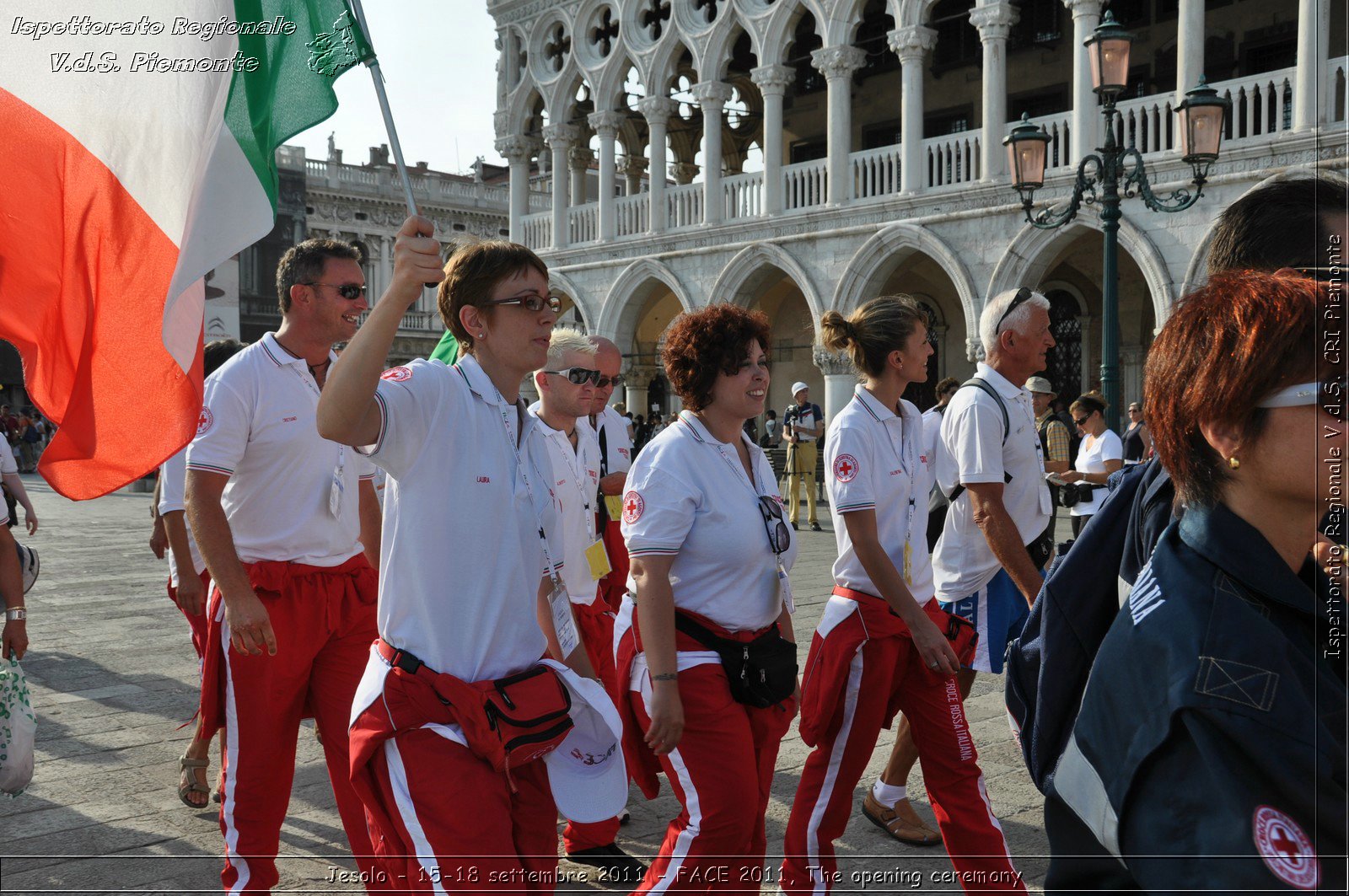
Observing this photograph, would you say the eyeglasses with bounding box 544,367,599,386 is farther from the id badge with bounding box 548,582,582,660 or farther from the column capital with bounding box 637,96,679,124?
the column capital with bounding box 637,96,679,124

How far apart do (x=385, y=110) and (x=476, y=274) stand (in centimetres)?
45

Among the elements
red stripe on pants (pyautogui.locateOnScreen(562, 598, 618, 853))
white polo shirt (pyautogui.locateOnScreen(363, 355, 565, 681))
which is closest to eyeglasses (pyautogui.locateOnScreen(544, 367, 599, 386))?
red stripe on pants (pyautogui.locateOnScreen(562, 598, 618, 853))

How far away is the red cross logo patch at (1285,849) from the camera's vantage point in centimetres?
129

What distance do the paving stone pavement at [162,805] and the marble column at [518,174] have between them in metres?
19.0

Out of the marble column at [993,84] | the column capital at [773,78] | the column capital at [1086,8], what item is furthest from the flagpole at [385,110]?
the column capital at [773,78]

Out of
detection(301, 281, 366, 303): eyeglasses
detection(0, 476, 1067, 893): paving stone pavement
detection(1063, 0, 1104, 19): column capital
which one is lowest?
detection(0, 476, 1067, 893): paving stone pavement

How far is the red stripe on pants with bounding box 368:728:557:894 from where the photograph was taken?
7.59 feet

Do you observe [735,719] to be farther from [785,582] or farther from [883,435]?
[883,435]

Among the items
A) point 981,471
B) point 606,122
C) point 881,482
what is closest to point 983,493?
point 981,471

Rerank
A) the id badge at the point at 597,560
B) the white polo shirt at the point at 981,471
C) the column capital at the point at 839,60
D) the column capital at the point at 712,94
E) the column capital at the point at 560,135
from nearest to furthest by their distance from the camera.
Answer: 1. the white polo shirt at the point at 981,471
2. the id badge at the point at 597,560
3. the column capital at the point at 839,60
4. the column capital at the point at 712,94
5. the column capital at the point at 560,135

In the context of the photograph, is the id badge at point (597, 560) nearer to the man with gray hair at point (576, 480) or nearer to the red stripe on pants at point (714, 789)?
the man with gray hair at point (576, 480)

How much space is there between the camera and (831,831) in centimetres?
329

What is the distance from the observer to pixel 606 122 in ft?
76.2

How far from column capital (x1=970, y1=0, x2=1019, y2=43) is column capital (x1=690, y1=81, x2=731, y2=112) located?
5.21 m
